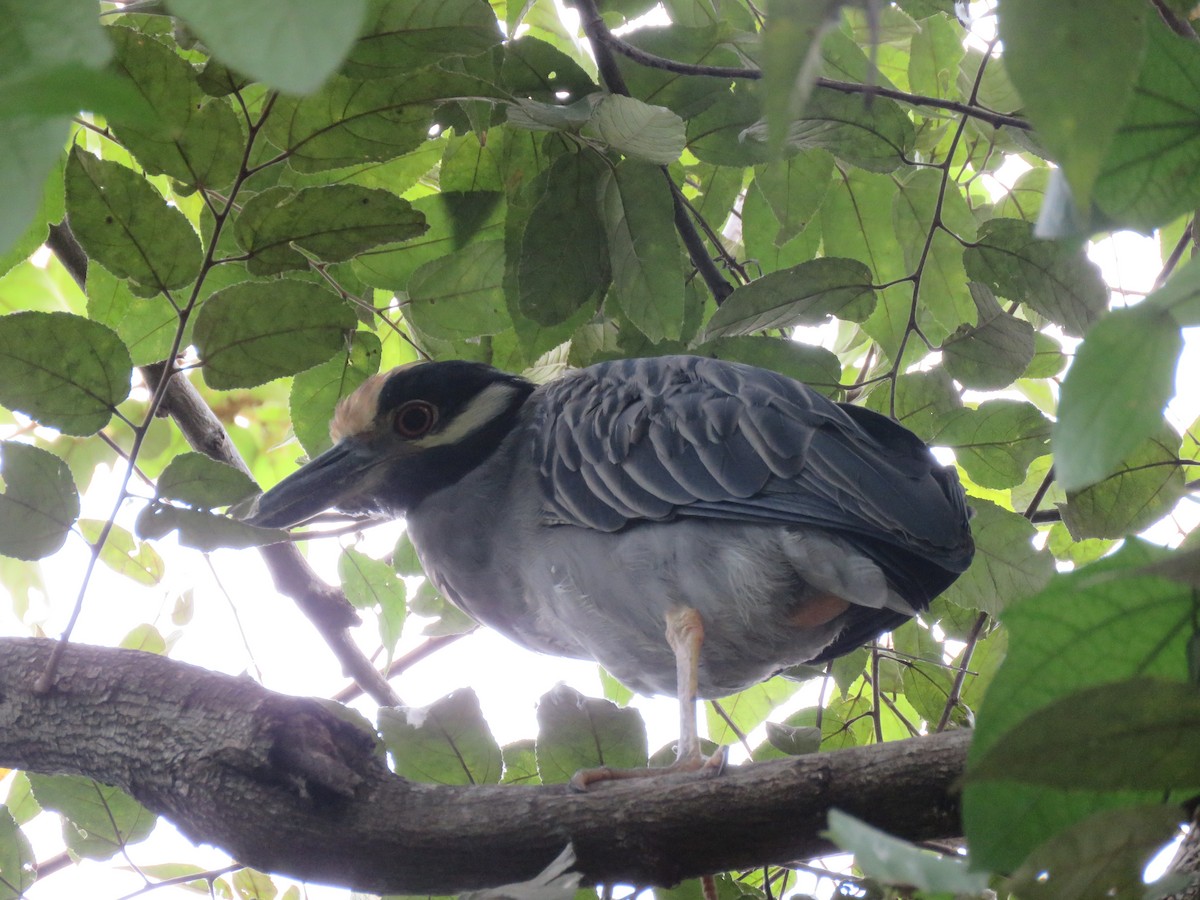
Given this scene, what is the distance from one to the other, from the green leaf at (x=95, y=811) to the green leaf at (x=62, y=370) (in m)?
0.62

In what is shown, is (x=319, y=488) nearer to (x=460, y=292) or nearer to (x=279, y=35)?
(x=460, y=292)

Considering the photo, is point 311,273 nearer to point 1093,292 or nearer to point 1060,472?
point 1093,292

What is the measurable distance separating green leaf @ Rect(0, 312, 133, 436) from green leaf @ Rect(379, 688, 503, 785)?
604 millimetres

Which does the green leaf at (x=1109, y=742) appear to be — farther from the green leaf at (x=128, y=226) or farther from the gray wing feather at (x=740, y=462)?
the green leaf at (x=128, y=226)

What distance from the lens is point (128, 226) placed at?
1587mm

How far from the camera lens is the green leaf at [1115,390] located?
0.71 meters

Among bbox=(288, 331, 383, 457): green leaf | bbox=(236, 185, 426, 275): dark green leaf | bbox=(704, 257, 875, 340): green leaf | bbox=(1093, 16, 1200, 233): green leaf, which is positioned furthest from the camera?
bbox=(288, 331, 383, 457): green leaf

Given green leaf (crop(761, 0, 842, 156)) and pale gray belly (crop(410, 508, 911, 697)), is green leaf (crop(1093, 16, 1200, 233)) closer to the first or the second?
green leaf (crop(761, 0, 842, 156))

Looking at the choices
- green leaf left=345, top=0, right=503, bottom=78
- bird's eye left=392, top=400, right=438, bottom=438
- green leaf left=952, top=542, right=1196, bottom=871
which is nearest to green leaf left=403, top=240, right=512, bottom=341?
bird's eye left=392, top=400, right=438, bottom=438

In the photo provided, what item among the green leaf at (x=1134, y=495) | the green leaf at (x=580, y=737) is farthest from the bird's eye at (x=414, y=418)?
the green leaf at (x=1134, y=495)

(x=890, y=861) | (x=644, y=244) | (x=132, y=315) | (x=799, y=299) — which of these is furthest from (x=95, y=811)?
(x=890, y=861)

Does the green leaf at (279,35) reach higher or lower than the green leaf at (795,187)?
lower

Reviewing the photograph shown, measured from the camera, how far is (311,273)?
2.12m

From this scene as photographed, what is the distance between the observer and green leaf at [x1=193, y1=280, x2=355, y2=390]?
1558 mm
